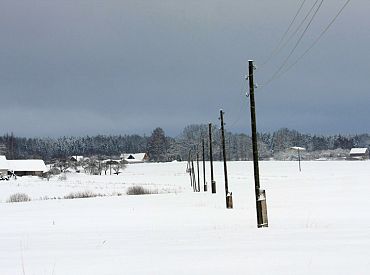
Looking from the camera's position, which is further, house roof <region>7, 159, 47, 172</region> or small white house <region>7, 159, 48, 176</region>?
house roof <region>7, 159, 47, 172</region>

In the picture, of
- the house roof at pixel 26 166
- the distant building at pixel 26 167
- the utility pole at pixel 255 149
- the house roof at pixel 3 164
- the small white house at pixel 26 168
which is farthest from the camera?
the house roof at pixel 26 166

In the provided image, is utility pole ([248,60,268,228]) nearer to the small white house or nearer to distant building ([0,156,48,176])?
distant building ([0,156,48,176])

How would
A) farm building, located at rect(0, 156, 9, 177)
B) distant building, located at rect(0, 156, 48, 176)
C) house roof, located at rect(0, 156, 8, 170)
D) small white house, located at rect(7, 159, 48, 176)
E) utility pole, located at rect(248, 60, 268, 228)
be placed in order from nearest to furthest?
utility pole, located at rect(248, 60, 268, 228) → farm building, located at rect(0, 156, 9, 177) → house roof, located at rect(0, 156, 8, 170) → distant building, located at rect(0, 156, 48, 176) → small white house, located at rect(7, 159, 48, 176)

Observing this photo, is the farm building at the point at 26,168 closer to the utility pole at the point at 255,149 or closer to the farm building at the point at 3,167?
the farm building at the point at 3,167

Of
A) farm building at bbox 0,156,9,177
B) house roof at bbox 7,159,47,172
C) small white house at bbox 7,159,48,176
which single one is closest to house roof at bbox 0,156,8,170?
farm building at bbox 0,156,9,177

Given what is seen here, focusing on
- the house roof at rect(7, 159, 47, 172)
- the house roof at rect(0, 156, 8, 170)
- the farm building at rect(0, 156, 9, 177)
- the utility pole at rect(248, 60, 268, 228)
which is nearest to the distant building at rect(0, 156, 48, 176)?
the house roof at rect(7, 159, 47, 172)

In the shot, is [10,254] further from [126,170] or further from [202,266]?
[126,170]

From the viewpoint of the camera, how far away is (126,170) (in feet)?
484

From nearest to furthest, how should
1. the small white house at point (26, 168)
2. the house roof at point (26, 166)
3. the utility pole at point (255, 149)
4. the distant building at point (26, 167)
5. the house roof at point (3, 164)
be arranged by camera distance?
the utility pole at point (255, 149) → the house roof at point (3, 164) → the distant building at point (26, 167) → the small white house at point (26, 168) → the house roof at point (26, 166)

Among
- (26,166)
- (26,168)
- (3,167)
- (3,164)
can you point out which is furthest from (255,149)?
(26,166)

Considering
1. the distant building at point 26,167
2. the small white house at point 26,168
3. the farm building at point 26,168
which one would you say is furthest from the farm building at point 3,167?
the small white house at point 26,168

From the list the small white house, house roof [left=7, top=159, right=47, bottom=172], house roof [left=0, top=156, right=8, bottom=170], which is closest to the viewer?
house roof [left=0, top=156, right=8, bottom=170]

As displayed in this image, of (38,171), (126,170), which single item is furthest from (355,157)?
(38,171)

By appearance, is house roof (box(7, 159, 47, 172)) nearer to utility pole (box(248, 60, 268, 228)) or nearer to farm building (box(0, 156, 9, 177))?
farm building (box(0, 156, 9, 177))
